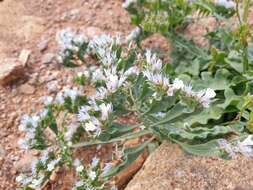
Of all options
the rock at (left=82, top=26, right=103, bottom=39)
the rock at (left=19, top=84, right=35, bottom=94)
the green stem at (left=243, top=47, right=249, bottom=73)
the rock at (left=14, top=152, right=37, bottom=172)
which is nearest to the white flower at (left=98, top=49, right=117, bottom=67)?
the green stem at (left=243, top=47, right=249, bottom=73)

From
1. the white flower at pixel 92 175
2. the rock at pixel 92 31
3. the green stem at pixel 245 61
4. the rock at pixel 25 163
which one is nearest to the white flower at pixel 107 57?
the white flower at pixel 92 175

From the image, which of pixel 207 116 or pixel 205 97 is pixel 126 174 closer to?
pixel 207 116

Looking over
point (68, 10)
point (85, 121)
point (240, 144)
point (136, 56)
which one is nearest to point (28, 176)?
point (85, 121)

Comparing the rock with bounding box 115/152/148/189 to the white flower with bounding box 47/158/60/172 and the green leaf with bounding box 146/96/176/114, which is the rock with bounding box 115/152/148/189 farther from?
the green leaf with bounding box 146/96/176/114

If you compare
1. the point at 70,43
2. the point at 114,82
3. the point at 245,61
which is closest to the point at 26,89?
the point at 70,43

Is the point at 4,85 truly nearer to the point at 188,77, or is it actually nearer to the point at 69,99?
the point at 69,99

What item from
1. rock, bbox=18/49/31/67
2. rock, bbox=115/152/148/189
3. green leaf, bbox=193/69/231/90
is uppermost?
green leaf, bbox=193/69/231/90

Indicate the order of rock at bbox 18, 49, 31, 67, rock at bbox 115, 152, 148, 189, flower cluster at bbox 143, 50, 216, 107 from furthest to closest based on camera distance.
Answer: rock at bbox 18, 49, 31, 67 < rock at bbox 115, 152, 148, 189 < flower cluster at bbox 143, 50, 216, 107
